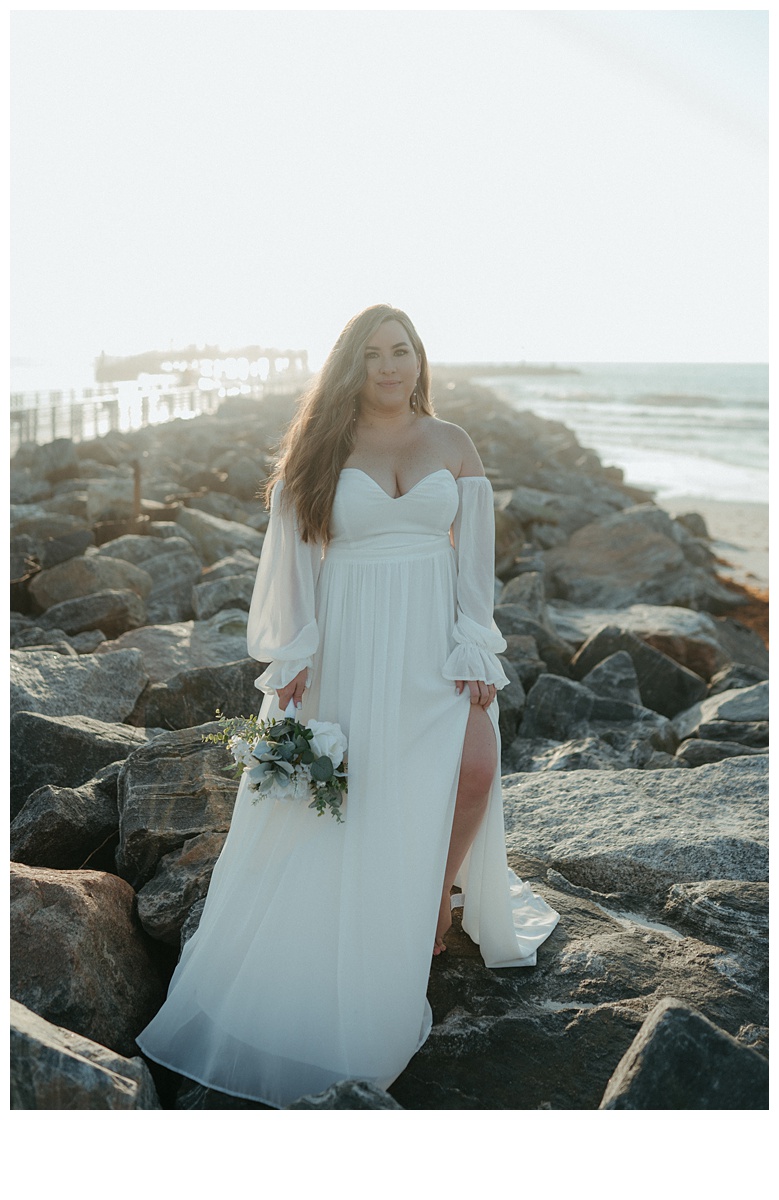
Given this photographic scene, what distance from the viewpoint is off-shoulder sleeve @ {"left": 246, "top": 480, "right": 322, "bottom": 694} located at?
3.38m

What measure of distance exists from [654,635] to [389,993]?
5657mm

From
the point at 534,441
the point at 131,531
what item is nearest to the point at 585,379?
the point at 534,441

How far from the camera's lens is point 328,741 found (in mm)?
3160

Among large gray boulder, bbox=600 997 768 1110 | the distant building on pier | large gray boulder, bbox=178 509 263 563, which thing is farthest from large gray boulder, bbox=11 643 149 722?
the distant building on pier

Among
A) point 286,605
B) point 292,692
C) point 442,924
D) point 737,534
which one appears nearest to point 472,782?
point 442,924

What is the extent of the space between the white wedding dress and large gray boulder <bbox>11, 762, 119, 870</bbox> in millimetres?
828

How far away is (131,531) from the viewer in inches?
411

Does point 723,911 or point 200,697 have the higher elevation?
point 200,697

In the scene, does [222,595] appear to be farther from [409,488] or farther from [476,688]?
[476,688]

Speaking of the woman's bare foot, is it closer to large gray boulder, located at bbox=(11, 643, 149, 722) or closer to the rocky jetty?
the rocky jetty

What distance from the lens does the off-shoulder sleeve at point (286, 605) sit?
11.1ft

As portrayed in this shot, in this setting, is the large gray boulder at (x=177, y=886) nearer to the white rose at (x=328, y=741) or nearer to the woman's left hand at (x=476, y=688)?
the white rose at (x=328, y=741)

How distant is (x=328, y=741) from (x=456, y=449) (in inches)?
43.9

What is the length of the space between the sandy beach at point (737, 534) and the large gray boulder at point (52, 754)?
11.6m
